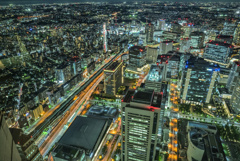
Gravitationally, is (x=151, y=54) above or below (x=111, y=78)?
above

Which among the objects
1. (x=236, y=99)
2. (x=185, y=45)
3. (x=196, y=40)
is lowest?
(x=236, y=99)

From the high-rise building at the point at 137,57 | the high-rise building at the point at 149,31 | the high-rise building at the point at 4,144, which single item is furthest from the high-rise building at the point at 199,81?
the high-rise building at the point at 149,31

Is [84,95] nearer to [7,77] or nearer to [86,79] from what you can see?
[86,79]

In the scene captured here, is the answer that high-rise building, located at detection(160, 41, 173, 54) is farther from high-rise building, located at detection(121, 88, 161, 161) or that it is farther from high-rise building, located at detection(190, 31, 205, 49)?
high-rise building, located at detection(121, 88, 161, 161)

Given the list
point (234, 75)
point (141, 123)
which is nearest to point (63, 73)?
point (141, 123)

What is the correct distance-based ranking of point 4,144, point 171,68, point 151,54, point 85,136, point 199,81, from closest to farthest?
point 4,144 < point 85,136 < point 199,81 < point 171,68 < point 151,54

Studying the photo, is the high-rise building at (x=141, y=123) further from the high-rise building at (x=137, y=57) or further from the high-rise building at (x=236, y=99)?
the high-rise building at (x=137, y=57)

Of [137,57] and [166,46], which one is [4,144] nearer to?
[137,57]
